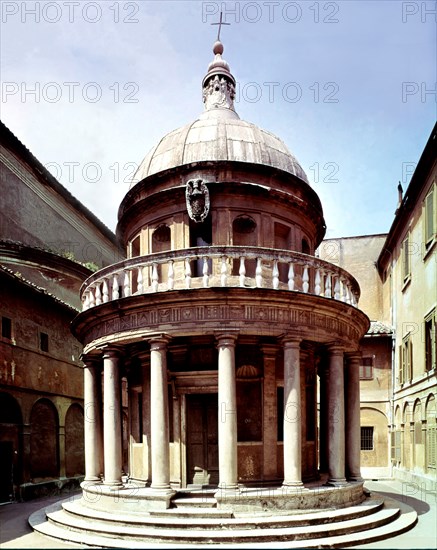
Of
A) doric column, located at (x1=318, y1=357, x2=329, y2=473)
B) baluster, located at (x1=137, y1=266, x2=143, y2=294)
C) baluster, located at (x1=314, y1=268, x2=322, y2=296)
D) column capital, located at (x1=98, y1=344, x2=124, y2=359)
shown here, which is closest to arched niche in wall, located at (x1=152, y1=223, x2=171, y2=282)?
baluster, located at (x1=137, y1=266, x2=143, y2=294)

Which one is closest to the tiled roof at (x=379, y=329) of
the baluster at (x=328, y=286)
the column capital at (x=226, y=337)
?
the baluster at (x=328, y=286)

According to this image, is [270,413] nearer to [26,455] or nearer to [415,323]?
[26,455]

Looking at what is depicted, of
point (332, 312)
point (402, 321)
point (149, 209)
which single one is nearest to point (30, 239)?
point (149, 209)

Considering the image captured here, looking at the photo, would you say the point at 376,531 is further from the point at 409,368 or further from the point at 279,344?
the point at 409,368

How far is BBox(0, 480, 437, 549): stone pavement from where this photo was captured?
1435 cm

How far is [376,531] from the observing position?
49.5 ft

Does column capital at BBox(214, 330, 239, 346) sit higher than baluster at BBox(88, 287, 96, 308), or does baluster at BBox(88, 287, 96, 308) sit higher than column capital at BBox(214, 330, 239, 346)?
baluster at BBox(88, 287, 96, 308)

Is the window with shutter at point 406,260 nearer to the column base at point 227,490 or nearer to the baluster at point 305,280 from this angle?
the baluster at point 305,280

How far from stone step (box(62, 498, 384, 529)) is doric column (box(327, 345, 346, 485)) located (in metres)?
1.47

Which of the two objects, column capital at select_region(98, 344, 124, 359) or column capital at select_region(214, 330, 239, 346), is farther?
column capital at select_region(98, 344, 124, 359)

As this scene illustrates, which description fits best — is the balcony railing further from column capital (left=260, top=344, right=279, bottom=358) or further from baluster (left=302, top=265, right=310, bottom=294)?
column capital (left=260, top=344, right=279, bottom=358)

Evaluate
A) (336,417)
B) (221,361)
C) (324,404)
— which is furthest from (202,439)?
(324,404)

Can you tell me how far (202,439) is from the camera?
1783 centimetres

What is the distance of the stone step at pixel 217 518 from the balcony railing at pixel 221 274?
613 centimetres
